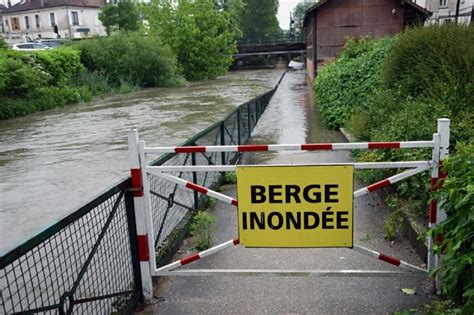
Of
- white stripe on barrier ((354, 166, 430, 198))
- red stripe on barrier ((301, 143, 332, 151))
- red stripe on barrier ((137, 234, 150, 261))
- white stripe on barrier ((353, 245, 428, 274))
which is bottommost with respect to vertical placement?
white stripe on barrier ((353, 245, 428, 274))

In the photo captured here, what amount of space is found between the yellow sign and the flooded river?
1.24m

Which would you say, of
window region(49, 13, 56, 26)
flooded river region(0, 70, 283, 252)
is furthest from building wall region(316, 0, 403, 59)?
window region(49, 13, 56, 26)

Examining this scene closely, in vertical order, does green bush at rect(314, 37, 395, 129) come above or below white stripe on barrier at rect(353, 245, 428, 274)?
above

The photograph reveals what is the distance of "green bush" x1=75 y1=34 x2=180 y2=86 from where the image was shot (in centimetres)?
3088

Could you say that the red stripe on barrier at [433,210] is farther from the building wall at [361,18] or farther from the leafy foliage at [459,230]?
the building wall at [361,18]

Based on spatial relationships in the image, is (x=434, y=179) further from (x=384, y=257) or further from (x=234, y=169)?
(x=234, y=169)

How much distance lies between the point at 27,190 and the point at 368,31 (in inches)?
751

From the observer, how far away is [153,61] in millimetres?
32594

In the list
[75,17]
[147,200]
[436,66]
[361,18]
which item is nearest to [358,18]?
[361,18]

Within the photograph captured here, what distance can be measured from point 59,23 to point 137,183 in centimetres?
7797

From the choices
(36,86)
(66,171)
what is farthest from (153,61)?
(66,171)

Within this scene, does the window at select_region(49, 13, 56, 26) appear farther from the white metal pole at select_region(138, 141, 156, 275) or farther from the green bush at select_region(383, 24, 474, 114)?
the white metal pole at select_region(138, 141, 156, 275)

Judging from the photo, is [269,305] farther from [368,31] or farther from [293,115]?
[368,31]

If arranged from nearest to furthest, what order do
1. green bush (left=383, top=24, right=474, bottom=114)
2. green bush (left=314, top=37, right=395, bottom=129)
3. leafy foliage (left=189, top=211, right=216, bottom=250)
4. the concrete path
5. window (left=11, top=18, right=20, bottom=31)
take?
the concrete path < leafy foliage (left=189, top=211, right=216, bottom=250) < green bush (left=383, top=24, right=474, bottom=114) < green bush (left=314, top=37, right=395, bottom=129) < window (left=11, top=18, right=20, bottom=31)
